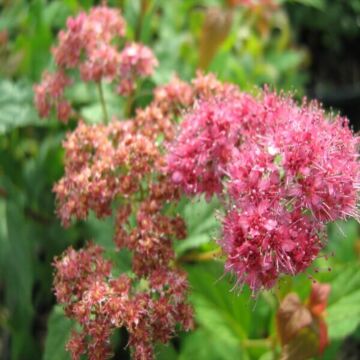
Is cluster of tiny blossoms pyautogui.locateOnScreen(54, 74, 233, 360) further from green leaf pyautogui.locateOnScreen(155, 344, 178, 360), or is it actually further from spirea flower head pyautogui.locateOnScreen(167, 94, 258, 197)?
green leaf pyautogui.locateOnScreen(155, 344, 178, 360)

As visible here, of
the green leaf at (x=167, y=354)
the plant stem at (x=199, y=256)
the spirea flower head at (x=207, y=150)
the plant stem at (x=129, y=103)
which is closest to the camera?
the spirea flower head at (x=207, y=150)

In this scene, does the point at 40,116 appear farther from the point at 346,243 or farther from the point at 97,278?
the point at 346,243

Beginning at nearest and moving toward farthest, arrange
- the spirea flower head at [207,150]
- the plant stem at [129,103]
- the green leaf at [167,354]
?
the spirea flower head at [207,150]
the green leaf at [167,354]
the plant stem at [129,103]

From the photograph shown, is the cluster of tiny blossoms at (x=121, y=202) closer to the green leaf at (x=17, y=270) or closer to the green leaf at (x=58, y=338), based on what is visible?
the green leaf at (x=58, y=338)

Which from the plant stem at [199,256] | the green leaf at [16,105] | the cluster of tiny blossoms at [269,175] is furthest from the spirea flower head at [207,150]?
the green leaf at [16,105]

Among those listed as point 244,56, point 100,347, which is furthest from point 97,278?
point 244,56

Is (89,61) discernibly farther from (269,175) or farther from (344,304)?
(344,304)
